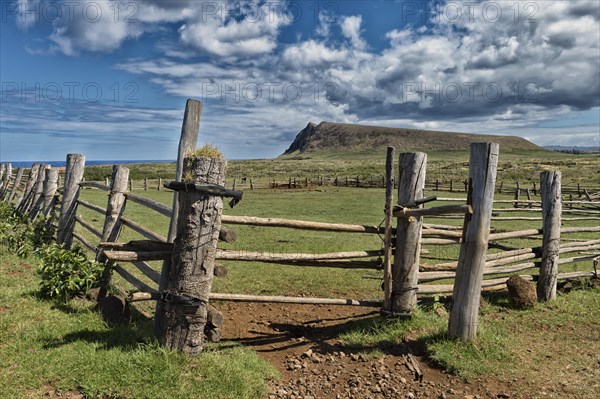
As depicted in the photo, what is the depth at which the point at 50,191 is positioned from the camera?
9453mm

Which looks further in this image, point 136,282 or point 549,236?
point 549,236

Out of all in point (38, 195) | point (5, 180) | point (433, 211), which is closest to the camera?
point (433, 211)

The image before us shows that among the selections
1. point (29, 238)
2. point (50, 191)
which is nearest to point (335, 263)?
point (29, 238)

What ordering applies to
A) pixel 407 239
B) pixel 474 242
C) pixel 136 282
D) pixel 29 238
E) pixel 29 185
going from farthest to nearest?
pixel 29 185
pixel 29 238
pixel 136 282
pixel 407 239
pixel 474 242

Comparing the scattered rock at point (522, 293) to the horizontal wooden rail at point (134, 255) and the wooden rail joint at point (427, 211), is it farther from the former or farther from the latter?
the horizontal wooden rail at point (134, 255)

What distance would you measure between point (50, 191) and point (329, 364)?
314 inches

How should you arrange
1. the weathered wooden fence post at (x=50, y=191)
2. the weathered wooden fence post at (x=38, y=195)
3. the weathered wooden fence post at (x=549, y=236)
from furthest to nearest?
the weathered wooden fence post at (x=38, y=195) < the weathered wooden fence post at (x=50, y=191) < the weathered wooden fence post at (x=549, y=236)

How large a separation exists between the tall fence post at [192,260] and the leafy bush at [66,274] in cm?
199

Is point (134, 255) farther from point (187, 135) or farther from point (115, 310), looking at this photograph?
point (187, 135)

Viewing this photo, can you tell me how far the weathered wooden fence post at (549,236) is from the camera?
21.0 feet

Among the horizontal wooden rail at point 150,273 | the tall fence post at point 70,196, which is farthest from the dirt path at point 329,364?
the tall fence post at point 70,196

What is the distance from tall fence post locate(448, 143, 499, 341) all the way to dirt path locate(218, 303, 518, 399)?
1.94 feet

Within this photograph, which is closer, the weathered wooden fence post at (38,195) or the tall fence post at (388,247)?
the tall fence post at (388,247)

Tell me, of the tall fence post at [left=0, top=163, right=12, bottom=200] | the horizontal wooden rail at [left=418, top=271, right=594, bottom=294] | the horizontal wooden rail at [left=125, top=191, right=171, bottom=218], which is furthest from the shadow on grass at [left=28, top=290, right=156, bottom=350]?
the tall fence post at [left=0, top=163, right=12, bottom=200]
